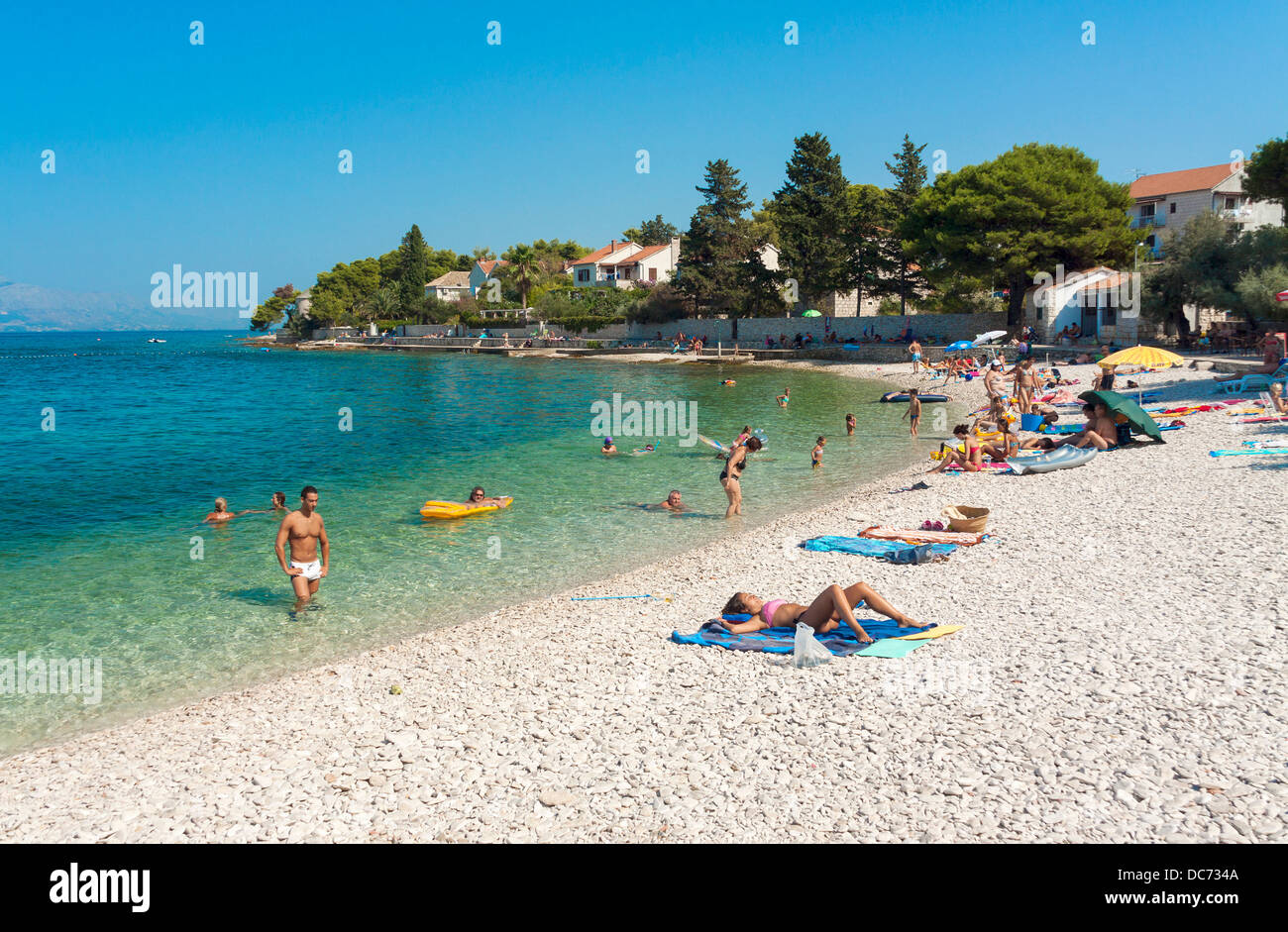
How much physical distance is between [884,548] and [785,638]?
3917mm

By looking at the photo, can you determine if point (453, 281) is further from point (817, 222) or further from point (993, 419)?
point (993, 419)

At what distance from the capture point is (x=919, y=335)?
54938 millimetres

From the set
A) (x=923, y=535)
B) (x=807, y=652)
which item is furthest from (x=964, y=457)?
(x=807, y=652)

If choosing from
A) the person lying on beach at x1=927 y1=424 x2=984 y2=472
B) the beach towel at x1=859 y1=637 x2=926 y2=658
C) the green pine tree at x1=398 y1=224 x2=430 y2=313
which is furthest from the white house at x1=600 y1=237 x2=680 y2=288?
the beach towel at x1=859 y1=637 x2=926 y2=658

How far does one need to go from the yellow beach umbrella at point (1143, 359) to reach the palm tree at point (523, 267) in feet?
245

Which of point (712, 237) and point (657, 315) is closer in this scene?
point (712, 237)

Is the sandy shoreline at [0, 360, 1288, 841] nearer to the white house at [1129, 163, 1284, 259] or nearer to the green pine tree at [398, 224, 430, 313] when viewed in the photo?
the white house at [1129, 163, 1284, 259]

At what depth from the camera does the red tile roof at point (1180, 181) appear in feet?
200

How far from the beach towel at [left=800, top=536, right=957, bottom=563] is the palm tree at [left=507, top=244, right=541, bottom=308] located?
8080 cm

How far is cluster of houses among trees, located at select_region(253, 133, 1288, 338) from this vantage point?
3609 centimetres

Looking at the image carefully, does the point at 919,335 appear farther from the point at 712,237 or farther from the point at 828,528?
the point at 828,528

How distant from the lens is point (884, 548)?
11391 millimetres
